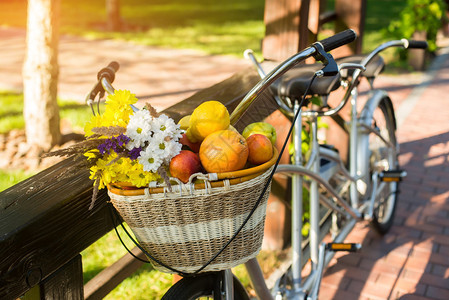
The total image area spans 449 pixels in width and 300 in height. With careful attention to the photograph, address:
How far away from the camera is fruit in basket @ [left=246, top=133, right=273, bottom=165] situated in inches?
54.2

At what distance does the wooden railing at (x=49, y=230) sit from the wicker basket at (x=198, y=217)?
0.65 feet

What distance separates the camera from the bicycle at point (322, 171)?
164 cm

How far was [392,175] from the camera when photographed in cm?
335

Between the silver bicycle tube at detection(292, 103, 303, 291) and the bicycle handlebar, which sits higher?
the bicycle handlebar

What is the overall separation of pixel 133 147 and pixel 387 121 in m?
2.72

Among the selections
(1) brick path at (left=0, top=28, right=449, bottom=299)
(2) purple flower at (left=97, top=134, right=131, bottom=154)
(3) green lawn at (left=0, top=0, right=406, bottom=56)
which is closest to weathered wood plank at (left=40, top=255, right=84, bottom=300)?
(2) purple flower at (left=97, top=134, right=131, bottom=154)

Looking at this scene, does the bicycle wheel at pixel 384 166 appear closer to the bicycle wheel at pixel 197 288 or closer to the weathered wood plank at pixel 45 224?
the bicycle wheel at pixel 197 288

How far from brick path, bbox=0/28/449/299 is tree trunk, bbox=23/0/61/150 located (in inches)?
74.9

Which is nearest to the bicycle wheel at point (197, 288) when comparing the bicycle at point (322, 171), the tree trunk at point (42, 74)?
the bicycle at point (322, 171)

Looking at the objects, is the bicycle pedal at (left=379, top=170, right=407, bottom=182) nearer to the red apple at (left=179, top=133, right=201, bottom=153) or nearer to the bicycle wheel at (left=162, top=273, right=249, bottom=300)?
the bicycle wheel at (left=162, top=273, right=249, bottom=300)

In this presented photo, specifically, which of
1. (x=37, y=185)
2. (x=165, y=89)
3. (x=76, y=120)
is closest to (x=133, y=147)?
(x=37, y=185)

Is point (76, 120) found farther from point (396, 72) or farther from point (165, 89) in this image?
point (396, 72)

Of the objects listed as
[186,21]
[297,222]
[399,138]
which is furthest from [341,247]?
[186,21]

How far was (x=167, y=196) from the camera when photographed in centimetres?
128
